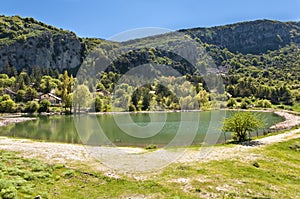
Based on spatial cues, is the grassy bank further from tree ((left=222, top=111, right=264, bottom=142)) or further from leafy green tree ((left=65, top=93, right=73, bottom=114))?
leafy green tree ((left=65, top=93, right=73, bottom=114))

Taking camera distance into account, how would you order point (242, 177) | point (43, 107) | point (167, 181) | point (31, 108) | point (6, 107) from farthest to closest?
point (43, 107) → point (31, 108) → point (6, 107) → point (242, 177) → point (167, 181)

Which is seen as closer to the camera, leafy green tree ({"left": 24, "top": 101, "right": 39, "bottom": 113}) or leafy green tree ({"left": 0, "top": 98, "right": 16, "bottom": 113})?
leafy green tree ({"left": 0, "top": 98, "right": 16, "bottom": 113})

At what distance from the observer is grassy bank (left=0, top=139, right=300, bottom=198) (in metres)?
18.6

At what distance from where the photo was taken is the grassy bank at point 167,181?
18578mm

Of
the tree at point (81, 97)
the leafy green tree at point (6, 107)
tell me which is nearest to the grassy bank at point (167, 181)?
the tree at point (81, 97)

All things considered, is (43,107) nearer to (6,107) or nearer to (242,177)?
(6,107)

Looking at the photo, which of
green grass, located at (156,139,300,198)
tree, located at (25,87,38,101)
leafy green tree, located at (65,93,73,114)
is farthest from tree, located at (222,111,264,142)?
tree, located at (25,87,38,101)

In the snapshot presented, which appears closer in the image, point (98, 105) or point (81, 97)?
point (81, 97)

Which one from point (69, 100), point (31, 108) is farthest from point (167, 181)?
point (31, 108)

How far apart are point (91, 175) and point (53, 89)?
→ 16879cm

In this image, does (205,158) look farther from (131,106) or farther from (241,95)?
(241,95)

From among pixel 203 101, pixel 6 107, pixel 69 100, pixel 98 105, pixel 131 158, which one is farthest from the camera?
pixel 203 101

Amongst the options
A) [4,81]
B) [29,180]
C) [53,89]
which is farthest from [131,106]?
[29,180]

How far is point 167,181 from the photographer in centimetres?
2133
